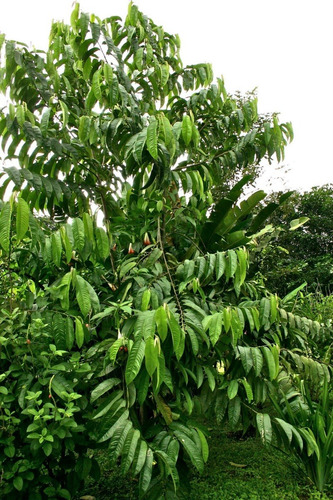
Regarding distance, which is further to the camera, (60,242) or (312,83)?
(312,83)

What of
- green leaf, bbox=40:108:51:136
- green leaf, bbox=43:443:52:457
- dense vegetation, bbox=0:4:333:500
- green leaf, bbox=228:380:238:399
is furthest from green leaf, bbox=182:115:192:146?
green leaf, bbox=43:443:52:457

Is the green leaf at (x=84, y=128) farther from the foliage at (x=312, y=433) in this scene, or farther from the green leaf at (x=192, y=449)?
the foliage at (x=312, y=433)

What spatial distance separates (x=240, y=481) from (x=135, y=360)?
1381 mm

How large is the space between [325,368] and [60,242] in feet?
5.76

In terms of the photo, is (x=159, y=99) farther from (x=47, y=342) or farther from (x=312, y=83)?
(x=312, y=83)

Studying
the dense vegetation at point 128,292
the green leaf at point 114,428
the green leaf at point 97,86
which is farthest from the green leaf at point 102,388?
the green leaf at point 97,86

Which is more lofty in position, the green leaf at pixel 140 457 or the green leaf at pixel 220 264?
the green leaf at pixel 220 264

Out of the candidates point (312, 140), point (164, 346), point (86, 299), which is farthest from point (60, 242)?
point (312, 140)

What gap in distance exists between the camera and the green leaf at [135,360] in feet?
4.55

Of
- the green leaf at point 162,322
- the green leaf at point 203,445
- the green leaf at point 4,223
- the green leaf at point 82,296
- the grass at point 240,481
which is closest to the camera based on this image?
the green leaf at point 4,223

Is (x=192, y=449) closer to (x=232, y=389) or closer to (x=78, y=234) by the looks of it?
(x=232, y=389)

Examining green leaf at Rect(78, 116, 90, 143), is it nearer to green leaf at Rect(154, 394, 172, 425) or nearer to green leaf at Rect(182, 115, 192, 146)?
green leaf at Rect(182, 115, 192, 146)

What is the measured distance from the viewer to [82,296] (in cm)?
150

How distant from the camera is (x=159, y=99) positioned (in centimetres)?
268
